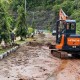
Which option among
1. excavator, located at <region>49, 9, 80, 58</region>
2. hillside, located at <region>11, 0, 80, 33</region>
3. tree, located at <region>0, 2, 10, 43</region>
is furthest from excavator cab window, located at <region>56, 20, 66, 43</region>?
hillside, located at <region>11, 0, 80, 33</region>

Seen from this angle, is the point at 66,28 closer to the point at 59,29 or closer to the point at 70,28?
the point at 70,28

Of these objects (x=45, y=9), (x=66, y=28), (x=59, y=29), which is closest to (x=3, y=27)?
(x=59, y=29)

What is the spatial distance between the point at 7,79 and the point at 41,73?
234 centimetres

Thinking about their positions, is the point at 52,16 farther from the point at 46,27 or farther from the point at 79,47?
the point at 79,47

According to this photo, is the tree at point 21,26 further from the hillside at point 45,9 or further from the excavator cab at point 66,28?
the hillside at point 45,9

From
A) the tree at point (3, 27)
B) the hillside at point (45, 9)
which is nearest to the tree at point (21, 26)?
the tree at point (3, 27)

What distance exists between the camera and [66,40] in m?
22.7

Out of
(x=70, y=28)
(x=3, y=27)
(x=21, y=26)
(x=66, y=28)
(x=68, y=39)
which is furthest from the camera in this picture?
(x=21, y=26)

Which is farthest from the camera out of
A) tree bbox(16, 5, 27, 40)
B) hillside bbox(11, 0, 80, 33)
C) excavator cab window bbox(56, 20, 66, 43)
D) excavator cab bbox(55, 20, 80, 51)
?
hillside bbox(11, 0, 80, 33)

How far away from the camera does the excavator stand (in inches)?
893

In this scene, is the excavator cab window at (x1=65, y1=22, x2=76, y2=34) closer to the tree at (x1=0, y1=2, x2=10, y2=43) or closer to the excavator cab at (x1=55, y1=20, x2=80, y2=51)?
the excavator cab at (x1=55, y1=20, x2=80, y2=51)

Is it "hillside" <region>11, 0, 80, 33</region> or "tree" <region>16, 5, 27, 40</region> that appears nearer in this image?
"tree" <region>16, 5, 27, 40</region>

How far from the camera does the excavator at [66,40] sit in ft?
74.4

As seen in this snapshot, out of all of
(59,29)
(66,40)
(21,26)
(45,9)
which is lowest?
(66,40)
